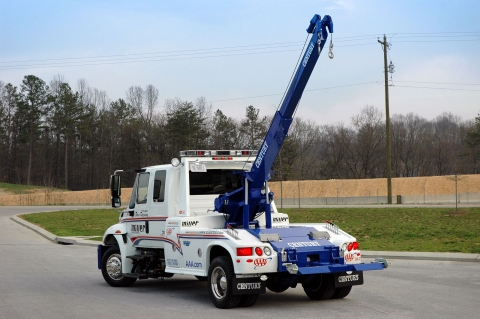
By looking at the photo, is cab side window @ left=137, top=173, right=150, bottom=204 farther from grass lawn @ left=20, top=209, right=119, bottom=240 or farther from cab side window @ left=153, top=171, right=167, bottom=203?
grass lawn @ left=20, top=209, right=119, bottom=240

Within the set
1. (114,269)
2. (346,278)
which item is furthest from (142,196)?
(346,278)

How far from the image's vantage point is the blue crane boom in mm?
10641

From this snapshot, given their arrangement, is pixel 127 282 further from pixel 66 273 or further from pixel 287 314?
pixel 287 314

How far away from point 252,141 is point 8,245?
181 feet

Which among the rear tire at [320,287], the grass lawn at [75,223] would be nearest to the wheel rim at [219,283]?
the rear tire at [320,287]

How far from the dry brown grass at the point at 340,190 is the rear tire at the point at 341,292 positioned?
184ft

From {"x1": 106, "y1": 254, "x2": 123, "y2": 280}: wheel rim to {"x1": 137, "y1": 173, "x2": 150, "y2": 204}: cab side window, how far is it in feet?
4.44

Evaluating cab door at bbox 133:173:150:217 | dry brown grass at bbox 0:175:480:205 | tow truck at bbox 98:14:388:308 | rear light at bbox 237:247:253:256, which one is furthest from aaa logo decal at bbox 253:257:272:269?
dry brown grass at bbox 0:175:480:205

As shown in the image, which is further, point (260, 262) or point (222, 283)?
point (222, 283)

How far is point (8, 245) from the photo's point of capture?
24.4 m

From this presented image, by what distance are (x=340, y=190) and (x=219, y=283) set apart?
65390 millimetres

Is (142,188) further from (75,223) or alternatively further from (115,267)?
(75,223)

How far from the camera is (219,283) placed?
33.4 ft

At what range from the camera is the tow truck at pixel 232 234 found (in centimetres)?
981
